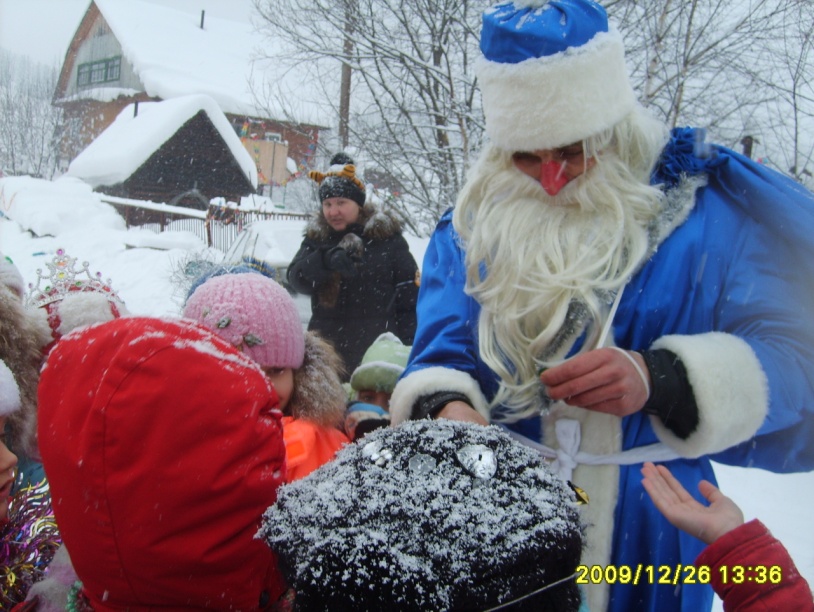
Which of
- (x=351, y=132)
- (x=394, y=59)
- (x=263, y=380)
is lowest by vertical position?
(x=263, y=380)

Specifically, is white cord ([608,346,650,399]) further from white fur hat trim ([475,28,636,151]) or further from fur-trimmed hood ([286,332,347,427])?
fur-trimmed hood ([286,332,347,427])

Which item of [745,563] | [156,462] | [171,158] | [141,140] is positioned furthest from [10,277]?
[171,158]

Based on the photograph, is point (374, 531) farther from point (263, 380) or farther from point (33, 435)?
point (33, 435)

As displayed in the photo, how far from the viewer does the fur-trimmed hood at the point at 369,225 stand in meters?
3.56

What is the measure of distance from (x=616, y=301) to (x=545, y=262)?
7.3 inches

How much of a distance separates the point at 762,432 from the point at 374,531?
2.98ft

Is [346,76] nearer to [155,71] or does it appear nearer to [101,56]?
[155,71]

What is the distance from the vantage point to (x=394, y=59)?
22.2 feet

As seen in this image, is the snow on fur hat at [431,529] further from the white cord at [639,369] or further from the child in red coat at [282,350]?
the child in red coat at [282,350]

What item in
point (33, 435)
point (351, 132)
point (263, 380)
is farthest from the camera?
point (351, 132)

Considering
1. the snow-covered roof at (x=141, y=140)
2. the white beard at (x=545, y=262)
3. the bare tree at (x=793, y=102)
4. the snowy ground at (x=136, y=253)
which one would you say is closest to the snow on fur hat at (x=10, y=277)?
the white beard at (x=545, y=262)

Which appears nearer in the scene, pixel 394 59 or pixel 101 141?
pixel 394 59

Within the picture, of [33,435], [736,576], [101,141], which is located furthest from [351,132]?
[101,141]
